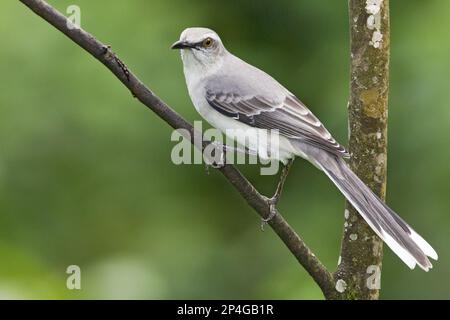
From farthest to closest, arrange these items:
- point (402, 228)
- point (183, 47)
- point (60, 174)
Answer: point (60, 174), point (183, 47), point (402, 228)

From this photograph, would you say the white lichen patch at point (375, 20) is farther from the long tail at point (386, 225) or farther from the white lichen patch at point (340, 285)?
the white lichen patch at point (340, 285)

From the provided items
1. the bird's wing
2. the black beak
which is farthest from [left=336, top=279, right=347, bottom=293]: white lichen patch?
the black beak

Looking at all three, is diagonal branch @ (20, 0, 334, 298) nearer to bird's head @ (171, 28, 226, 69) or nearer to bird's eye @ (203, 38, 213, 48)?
bird's head @ (171, 28, 226, 69)

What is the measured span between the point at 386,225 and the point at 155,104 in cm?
125

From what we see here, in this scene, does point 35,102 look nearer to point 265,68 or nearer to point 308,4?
point 265,68

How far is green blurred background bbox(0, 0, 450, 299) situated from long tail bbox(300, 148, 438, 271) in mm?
1162

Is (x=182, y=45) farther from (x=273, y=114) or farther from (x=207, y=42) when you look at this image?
(x=273, y=114)

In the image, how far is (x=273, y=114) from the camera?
4.46m

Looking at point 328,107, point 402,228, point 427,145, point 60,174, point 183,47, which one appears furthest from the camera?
point 60,174

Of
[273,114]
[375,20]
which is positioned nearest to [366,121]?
[375,20]

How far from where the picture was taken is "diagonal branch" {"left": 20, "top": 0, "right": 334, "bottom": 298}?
3.18 meters

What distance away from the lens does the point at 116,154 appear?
18.3ft

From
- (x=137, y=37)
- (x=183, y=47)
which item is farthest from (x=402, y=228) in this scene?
(x=137, y=37)

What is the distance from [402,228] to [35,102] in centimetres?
281
